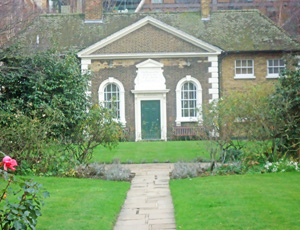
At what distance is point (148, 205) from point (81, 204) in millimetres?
1391

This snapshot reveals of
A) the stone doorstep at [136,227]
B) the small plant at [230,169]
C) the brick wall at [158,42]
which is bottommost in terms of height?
the stone doorstep at [136,227]

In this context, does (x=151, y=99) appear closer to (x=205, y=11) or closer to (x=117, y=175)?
(x=205, y=11)

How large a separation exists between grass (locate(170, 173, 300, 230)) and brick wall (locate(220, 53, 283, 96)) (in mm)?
17446

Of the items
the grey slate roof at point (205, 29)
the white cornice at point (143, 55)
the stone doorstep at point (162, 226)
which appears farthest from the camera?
the grey slate roof at point (205, 29)

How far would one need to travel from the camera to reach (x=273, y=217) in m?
8.23

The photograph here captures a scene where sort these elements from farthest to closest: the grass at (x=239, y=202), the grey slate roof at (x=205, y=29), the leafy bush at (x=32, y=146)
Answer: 1. the grey slate roof at (x=205, y=29)
2. the leafy bush at (x=32, y=146)
3. the grass at (x=239, y=202)

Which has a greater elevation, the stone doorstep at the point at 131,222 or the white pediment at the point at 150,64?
the white pediment at the point at 150,64

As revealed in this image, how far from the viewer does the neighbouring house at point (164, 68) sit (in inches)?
1153

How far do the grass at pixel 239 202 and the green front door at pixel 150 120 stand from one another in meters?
16.5

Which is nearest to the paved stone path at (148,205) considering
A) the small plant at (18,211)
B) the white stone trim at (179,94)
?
the small plant at (18,211)

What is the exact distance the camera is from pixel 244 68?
30547mm

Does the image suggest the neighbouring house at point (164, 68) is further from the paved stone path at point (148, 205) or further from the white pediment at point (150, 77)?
the paved stone path at point (148, 205)

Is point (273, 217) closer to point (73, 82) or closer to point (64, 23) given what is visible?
point (73, 82)

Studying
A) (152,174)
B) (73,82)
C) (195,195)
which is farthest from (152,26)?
(195,195)
